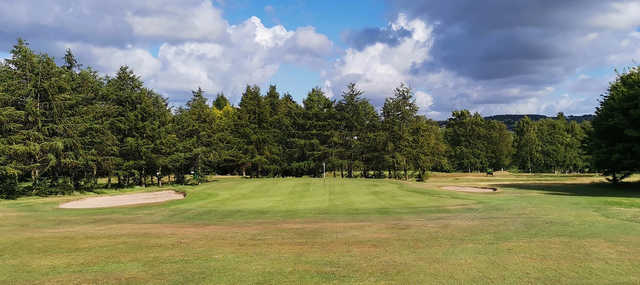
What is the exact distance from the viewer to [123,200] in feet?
107

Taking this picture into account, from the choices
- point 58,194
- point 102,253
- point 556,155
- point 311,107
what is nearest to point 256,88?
point 311,107

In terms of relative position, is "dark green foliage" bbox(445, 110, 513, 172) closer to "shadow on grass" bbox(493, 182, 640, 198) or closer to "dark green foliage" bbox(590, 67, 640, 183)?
"dark green foliage" bbox(590, 67, 640, 183)

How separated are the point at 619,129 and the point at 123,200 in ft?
151

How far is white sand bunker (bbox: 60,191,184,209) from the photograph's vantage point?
93.5ft

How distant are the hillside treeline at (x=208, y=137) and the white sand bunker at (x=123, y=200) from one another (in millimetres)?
6644

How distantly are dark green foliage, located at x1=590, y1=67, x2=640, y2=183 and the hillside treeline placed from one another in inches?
209

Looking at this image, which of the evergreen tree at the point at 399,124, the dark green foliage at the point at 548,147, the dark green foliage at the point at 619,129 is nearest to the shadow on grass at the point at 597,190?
the dark green foliage at the point at 619,129

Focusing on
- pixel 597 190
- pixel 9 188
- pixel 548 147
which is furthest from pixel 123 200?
pixel 548 147

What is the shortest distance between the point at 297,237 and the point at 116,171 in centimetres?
4014

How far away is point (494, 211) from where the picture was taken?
1842cm

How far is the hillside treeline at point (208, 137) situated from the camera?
34.9m

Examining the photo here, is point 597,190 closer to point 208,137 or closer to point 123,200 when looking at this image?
point 123,200

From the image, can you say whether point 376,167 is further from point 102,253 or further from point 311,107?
point 102,253

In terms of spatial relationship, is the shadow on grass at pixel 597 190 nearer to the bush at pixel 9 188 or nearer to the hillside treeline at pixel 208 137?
the hillside treeline at pixel 208 137
